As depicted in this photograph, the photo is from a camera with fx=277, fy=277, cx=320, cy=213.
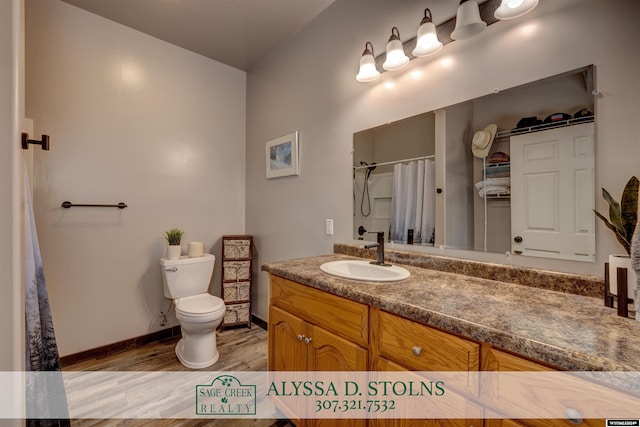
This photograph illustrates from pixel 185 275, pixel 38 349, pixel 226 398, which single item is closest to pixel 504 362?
pixel 226 398

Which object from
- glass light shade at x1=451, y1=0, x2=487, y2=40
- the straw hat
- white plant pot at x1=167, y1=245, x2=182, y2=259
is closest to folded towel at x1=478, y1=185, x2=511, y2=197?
the straw hat

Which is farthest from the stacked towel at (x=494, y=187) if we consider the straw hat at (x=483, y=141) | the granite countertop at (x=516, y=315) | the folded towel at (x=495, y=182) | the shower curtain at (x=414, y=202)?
the granite countertop at (x=516, y=315)

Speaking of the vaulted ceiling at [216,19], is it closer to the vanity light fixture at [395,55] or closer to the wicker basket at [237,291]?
the vanity light fixture at [395,55]

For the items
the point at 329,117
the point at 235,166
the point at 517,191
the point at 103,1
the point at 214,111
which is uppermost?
the point at 103,1

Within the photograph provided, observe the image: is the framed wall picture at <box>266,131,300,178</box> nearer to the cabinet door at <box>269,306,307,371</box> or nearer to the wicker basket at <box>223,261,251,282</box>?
the wicker basket at <box>223,261,251,282</box>

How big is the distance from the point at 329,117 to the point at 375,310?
4.77ft

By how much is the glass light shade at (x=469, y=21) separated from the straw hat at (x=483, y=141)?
400 mm

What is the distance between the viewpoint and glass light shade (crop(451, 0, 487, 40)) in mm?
1149

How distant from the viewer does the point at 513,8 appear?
1.08 meters

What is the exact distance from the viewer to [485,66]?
4.08ft

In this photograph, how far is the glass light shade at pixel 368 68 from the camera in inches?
62.3

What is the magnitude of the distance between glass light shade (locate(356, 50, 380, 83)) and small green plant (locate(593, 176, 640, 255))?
1.19 meters

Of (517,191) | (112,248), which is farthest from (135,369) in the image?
(517,191)

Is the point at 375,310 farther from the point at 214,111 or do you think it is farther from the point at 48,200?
the point at 214,111
